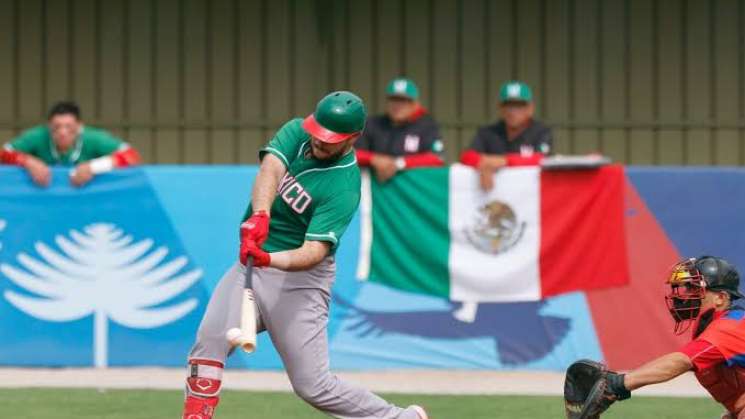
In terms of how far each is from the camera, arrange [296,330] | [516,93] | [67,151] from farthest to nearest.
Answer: [516,93]
[67,151]
[296,330]

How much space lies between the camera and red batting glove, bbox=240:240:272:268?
6.53m

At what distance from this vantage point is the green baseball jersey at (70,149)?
10.7 m

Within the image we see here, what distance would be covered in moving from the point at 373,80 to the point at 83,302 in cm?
480

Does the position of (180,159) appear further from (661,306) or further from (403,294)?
(661,306)

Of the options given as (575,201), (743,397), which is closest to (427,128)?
(575,201)

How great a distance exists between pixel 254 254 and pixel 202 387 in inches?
27.9

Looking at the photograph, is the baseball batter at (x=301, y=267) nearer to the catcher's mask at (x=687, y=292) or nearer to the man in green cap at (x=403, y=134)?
the catcher's mask at (x=687, y=292)

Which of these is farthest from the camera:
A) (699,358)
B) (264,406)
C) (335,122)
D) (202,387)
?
(264,406)

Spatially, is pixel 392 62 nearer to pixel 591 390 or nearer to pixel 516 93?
pixel 516 93

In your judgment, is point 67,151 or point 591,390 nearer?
point 591,390

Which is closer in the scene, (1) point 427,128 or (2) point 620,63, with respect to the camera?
(1) point 427,128

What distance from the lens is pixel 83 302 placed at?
1042 cm

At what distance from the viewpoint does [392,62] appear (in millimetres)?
14406

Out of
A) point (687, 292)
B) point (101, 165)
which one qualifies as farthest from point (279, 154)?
point (101, 165)
